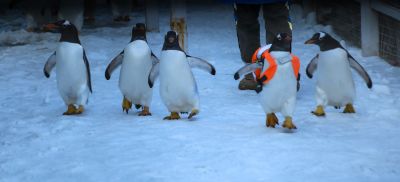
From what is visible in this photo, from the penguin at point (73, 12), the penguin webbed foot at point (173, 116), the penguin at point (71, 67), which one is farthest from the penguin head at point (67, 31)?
the penguin at point (73, 12)

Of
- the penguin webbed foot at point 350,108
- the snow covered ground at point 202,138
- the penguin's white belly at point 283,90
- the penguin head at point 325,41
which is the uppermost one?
the penguin head at point 325,41

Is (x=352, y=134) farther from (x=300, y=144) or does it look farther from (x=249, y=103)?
(x=249, y=103)

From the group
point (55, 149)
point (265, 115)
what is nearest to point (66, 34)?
point (55, 149)

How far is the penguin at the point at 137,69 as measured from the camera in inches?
212

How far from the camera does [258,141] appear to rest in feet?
15.3

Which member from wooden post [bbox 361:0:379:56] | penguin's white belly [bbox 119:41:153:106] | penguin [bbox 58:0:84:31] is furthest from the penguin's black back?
penguin [bbox 58:0:84:31]

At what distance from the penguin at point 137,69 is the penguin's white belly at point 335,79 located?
113cm

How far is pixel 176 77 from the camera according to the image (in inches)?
204

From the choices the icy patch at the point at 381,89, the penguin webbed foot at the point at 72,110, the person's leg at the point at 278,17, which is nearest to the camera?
the penguin webbed foot at the point at 72,110

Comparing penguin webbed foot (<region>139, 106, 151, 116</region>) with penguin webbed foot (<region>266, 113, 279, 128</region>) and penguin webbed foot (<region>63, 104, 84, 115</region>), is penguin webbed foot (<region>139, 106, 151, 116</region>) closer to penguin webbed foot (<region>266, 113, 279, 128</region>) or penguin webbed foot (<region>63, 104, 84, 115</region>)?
penguin webbed foot (<region>63, 104, 84, 115</region>)

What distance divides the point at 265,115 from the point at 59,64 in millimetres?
1437

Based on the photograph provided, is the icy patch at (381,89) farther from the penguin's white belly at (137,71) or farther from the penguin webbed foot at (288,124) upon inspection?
the penguin's white belly at (137,71)

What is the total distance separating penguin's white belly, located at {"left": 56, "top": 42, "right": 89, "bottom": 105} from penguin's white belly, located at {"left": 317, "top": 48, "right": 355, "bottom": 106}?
1.59m

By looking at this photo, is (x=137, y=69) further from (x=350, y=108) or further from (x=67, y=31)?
(x=350, y=108)
